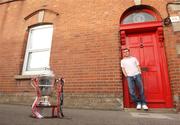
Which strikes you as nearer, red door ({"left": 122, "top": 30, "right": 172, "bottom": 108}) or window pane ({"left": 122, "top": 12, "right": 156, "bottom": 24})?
red door ({"left": 122, "top": 30, "right": 172, "bottom": 108})

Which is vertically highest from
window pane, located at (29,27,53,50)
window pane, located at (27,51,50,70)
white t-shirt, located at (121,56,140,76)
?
window pane, located at (29,27,53,50)

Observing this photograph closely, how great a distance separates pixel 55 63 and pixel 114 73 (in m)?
1.92

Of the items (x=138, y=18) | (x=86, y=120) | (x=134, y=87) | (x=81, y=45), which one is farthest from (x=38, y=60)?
(x=86, y=120)

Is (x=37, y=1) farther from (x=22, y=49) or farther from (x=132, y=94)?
(x=132, y=94)

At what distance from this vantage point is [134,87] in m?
5.04

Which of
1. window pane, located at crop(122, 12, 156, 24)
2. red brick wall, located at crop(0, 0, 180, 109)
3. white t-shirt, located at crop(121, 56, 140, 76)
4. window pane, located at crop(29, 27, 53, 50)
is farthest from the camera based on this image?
window pane, located at crop(29, 27, 53, 50)

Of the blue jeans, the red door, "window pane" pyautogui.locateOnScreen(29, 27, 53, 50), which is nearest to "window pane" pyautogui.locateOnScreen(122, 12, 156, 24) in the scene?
the red door

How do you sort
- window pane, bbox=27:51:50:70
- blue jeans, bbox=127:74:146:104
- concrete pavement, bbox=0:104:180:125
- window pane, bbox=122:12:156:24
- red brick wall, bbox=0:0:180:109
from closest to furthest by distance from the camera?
concrete pavement, bbox=0:104:180:125 → blue jeans, bbox=127:74:146:104 → red brick wall, bbox=0:0:180:109 → window pane, bbox=122:12:156:24 → window pane, bbox=27:51:50:70

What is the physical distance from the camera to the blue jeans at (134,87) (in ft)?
15.9

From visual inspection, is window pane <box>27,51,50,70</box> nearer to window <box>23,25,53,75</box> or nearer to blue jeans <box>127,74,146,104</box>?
window <box>23,25,53,75</box>

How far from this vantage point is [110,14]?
5.88 m

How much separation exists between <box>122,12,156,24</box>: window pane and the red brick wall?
0.99 feet

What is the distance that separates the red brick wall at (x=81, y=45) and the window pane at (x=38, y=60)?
30 centimetres

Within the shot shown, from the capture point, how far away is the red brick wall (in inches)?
206
